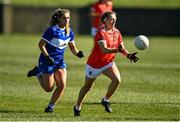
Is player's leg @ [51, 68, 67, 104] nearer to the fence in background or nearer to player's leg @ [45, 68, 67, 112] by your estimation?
player's leg @ [45, 68, 67, 112]

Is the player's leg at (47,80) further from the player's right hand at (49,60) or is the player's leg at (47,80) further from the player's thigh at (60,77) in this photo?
the player's right hand at (49,60)

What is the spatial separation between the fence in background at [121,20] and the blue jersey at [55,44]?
1231 inches

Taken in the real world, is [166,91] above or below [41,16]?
above

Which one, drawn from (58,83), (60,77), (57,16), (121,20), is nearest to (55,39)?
(57,16)

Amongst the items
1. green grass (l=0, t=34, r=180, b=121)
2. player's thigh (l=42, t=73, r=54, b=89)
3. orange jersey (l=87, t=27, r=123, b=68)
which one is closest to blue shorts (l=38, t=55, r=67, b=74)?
player's thigh (l=42, t=73, r=54, b=89)

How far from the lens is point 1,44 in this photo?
34.3 meters

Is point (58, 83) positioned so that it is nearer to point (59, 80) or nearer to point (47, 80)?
point (59, 80)

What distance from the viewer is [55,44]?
1323cm

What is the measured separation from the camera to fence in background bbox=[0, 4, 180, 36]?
146ft

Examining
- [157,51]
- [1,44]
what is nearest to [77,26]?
[1,44]

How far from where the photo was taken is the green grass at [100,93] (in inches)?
503

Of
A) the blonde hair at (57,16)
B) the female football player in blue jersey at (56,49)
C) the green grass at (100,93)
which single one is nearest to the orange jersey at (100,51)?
the female football player in blue jersey at (56,49)

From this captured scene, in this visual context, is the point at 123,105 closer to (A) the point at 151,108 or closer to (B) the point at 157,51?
(A) the point at 151,108

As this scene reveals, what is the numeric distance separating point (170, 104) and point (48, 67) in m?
2.57
